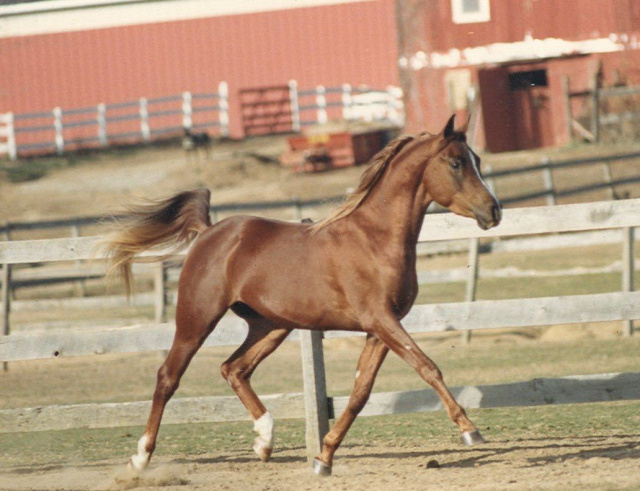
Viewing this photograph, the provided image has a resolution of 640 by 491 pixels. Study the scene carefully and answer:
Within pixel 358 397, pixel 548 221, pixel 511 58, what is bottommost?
pixel 358 397

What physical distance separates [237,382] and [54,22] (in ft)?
105

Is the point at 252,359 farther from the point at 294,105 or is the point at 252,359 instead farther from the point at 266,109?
the point at 266,109

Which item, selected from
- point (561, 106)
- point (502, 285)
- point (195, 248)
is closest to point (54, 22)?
point (561, 106)

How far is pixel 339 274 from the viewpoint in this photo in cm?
613

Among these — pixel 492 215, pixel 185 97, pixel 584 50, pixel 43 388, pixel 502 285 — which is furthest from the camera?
pixel 185 97

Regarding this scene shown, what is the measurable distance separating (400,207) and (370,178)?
11.1 inches

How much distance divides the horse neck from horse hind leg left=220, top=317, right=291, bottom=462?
1019 mm

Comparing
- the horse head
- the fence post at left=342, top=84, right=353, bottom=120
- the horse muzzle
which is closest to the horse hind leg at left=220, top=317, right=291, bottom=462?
A: the horse head

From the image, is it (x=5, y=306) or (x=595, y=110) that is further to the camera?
(x=595, y=110)

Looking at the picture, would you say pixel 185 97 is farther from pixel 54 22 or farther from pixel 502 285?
pixel 502 285

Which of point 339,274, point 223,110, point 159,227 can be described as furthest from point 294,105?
point 339,274

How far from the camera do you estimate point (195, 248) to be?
664cm

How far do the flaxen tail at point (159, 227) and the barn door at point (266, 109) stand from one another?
92.0 ft

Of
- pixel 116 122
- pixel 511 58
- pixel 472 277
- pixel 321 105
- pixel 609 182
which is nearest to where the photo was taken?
pixel 472 277
